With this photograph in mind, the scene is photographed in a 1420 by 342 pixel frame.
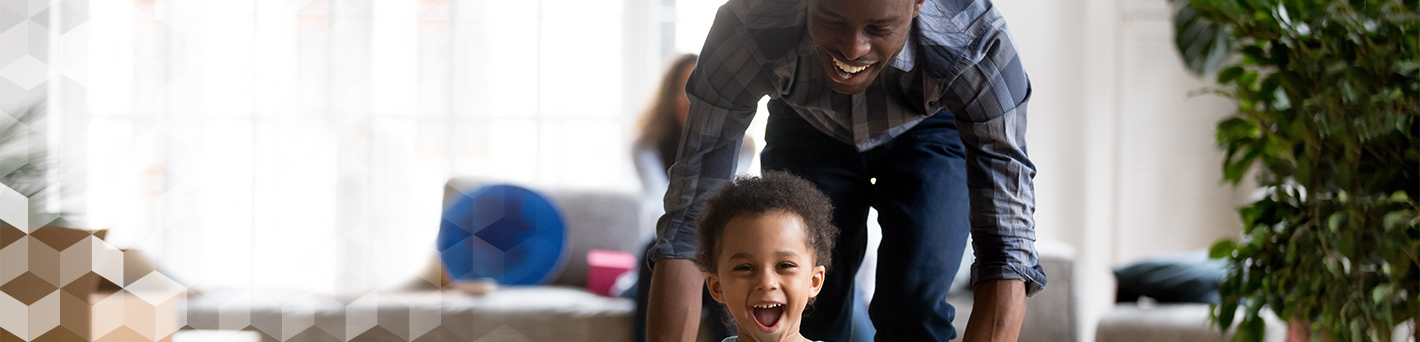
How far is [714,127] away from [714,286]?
146mm

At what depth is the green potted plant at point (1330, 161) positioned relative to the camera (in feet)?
4.39

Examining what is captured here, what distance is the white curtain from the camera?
1261mm

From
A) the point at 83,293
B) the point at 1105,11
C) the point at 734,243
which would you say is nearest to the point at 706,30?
the point at 734,243

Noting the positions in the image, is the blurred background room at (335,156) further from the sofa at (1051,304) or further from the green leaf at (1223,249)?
the green leaf at (1223,249)

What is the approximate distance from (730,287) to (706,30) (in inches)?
10.2

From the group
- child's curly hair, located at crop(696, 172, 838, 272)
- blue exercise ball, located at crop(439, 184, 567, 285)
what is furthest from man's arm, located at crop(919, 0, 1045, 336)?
blue exercise ball, located at crop(439, 184, 567, 285)

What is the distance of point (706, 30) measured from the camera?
91cm

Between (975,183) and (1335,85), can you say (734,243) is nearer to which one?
(975,183)

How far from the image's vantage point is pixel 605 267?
1761mm

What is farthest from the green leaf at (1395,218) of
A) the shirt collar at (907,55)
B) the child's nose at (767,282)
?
the child's nose at (767,282)

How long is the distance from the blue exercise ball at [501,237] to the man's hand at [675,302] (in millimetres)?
530

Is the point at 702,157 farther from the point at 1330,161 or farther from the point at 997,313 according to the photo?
the point at 1330,161

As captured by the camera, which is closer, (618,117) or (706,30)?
(706,30)

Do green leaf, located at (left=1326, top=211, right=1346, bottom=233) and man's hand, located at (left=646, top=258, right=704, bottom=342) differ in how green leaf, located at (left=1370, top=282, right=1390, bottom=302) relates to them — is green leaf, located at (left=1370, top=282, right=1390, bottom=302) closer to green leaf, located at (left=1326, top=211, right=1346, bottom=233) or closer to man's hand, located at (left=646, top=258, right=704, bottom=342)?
green leaf, located at (left=1326, top=211, right=1346, bottom=233)
